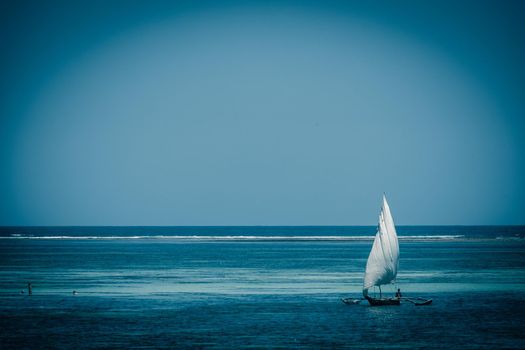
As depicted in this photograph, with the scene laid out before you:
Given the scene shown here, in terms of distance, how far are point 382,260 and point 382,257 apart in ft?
0.82

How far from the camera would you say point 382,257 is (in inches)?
2635

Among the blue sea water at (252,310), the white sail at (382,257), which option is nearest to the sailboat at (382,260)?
the white sail at (382,257)

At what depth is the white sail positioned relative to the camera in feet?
219

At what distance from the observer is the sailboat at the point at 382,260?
66562 millimetres

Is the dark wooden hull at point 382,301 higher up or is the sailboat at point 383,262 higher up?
the sailboat at point 383,262

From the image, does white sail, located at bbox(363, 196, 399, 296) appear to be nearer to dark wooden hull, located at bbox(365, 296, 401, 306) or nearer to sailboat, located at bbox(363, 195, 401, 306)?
sailboat, located at bbox(363, 195, 401, 306)

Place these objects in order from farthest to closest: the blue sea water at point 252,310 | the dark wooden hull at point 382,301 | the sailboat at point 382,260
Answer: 1. the sailboat at point 382,260
2. the dark wooden hull at point 382,301
3. the blue sea water at point 252,310

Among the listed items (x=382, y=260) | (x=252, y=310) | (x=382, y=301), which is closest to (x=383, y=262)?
(x=382, y=260)

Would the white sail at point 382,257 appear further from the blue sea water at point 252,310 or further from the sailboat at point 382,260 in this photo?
the blue sea water at point 252,310

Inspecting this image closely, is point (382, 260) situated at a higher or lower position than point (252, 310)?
higher

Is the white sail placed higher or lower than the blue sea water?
higher

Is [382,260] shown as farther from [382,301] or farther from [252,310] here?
[252,310]

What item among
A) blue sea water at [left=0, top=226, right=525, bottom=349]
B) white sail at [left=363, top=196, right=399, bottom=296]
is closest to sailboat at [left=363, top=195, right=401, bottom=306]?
white sail at [left=363, top=196, right=399, bottom=296]

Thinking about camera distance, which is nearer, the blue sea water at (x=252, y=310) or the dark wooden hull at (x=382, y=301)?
the blue sea water at (x=252, y=310)
